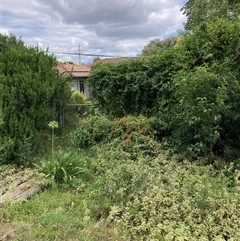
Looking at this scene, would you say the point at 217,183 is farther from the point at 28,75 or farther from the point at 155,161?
the point at 28,75

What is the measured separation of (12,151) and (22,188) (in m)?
1.13

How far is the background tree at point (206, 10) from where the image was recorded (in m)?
11.6

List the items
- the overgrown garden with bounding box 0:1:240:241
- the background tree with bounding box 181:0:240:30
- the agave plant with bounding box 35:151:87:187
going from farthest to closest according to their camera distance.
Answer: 1. the background tree with bounding box 181:0:240:30
2. the agave plant with bounding box 35:151:87:187
3. the overgrown garden with bounding box 0:1:240:241

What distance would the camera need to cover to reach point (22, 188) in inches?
142

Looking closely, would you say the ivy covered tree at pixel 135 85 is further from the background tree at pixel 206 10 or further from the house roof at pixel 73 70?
the background tree at pixel 206 10

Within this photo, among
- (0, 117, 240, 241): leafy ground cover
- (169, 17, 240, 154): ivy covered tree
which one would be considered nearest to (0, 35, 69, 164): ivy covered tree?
(0, 117, 240, 241): leafy ground cover

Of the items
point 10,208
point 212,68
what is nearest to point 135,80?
point 212,68

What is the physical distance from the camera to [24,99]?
4.86m

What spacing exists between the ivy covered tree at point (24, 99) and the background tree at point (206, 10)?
317 inches

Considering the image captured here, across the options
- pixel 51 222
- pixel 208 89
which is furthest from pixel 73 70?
pixel 51 222

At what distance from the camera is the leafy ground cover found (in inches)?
98.0

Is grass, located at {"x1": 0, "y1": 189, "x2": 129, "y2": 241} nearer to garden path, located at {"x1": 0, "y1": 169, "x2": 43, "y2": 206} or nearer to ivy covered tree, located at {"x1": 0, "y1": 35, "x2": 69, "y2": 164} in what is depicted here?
garden path, located at {"x1": 0, "y1": 169, "x2": 43, "y2": 206}

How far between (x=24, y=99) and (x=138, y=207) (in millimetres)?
3097

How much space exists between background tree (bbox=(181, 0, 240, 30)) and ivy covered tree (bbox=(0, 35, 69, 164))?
8043 millimetres
